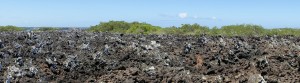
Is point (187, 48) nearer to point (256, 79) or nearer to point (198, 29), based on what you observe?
point (256, 79)

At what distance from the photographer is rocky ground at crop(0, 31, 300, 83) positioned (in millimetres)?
8820

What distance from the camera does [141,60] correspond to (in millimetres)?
9773

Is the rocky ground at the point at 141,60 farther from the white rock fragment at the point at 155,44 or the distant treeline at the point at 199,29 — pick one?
the distant treeline at the point at 199,29

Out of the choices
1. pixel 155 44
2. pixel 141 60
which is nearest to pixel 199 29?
pixel 155 44

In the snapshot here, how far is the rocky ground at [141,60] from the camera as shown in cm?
882

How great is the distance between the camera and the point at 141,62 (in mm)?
9680

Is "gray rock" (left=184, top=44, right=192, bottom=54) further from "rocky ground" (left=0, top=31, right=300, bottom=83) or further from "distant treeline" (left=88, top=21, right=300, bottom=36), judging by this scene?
"distant treeline" (left=88, top=21, right=300, bottom=36)

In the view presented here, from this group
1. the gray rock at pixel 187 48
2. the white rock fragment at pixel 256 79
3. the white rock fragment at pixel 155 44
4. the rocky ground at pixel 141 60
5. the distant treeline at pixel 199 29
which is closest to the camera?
the white rock fragment at pixel 256 79

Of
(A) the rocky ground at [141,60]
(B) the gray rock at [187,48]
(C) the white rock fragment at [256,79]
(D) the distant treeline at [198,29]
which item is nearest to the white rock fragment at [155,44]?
(A) the rocky ground at [141,60]

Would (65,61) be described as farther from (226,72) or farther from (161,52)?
(226,72)

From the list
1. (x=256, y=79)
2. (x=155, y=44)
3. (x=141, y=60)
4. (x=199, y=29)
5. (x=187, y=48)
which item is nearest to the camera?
(x=256, y=79)

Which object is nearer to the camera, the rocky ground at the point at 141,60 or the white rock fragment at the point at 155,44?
the rocky ground at the point at 141,60

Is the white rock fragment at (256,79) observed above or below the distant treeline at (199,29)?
above

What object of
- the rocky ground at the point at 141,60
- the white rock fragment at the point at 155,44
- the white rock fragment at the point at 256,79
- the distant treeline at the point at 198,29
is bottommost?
the distant treeline at the point at 198,29
